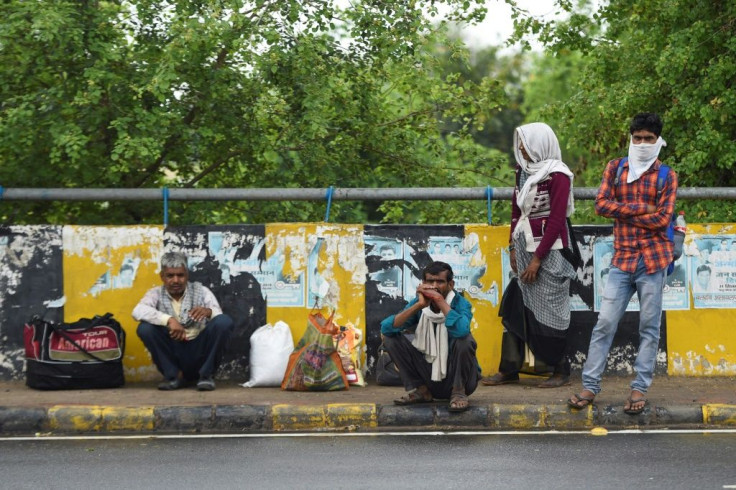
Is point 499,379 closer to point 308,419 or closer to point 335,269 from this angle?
point 335,269

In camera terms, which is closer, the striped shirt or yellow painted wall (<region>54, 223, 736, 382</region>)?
the striped shirt

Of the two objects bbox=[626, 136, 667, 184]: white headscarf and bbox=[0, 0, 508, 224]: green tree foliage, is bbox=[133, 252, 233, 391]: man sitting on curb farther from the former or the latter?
bbox=[626, 136, 667, 184]: white headscarf

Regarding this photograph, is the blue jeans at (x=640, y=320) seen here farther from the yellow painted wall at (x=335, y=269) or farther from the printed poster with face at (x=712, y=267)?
the yellow painted wall at (x=335, y=269)

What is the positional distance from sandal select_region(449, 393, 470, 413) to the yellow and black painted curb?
3.2 inches

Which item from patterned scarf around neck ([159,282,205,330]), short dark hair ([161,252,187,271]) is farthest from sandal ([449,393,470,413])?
short dark hair ([161,252,187,271])

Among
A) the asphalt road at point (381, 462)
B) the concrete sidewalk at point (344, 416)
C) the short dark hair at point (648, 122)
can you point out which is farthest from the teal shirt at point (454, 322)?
the short dark hair at point (648, 122)

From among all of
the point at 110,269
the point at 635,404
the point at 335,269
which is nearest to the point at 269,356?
the point at 335,269

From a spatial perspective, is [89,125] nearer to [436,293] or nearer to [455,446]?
[436,293]

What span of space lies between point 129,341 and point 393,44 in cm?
413

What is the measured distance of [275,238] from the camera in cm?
965

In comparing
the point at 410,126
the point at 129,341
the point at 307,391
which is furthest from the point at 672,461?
the point at 410,126

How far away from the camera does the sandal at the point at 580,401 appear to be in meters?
7.97

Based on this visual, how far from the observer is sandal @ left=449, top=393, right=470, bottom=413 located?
7.95 m

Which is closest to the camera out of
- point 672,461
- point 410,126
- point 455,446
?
point 672,461
